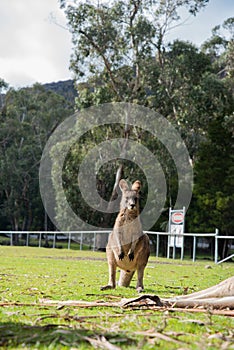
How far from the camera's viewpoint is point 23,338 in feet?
12.0

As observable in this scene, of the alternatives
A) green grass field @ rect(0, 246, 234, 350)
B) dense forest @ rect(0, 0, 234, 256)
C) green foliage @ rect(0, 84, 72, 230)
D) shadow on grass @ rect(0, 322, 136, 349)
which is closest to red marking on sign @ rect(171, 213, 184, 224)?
dense forest @ rect(0, 0, 234, 256)

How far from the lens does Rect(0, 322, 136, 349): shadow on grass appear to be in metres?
3.44

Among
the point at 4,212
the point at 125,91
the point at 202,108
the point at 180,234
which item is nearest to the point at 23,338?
the point at 180,234

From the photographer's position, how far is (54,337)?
3.68 meters

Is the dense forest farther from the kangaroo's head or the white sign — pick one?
the kangaroo's head

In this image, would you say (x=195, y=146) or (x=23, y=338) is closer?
(x=23, y=338)

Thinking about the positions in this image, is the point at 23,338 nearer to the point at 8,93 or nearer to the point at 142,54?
the point at 142,54

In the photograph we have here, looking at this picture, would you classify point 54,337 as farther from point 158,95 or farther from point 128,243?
point 158,95

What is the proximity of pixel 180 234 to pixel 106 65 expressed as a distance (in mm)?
15780

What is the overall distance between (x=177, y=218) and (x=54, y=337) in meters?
21.0

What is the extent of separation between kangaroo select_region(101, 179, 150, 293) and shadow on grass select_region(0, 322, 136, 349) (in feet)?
13.0

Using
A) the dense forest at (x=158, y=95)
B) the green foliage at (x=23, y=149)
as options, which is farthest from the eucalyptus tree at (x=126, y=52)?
the green foliage at (x=23, y=149)

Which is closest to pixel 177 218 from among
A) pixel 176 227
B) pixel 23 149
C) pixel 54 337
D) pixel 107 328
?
pixel 176 227

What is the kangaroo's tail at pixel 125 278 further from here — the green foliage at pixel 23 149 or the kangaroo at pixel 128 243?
the green foliage at pixel 23 149
